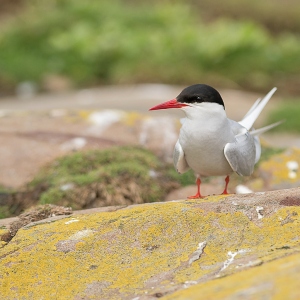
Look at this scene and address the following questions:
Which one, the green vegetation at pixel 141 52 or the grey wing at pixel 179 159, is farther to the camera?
the green vegetation at pixel 141 52

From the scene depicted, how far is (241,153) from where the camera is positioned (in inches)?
180

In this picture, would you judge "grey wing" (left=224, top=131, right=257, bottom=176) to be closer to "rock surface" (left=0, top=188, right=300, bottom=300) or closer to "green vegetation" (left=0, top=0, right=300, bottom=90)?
"rock surface" (left=0, top=188, right=300, bottom=300)

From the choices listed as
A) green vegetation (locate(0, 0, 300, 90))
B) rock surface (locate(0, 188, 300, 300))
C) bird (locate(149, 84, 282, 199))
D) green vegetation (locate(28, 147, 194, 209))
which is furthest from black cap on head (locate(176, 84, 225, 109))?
green vegetation (locate(0, 0, 300, 90))

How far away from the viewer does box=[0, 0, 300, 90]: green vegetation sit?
13.1 meters

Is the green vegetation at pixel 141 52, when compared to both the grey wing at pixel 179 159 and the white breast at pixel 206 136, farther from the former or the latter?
the white breast at pixel 206 136

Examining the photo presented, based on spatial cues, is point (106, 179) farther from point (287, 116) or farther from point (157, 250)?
point (287, 116)

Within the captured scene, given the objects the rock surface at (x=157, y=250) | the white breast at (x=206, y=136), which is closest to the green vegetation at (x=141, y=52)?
the white breast at (x=206, y=136)

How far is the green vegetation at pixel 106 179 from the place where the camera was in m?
5.46

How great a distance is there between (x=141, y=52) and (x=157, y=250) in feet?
35.4

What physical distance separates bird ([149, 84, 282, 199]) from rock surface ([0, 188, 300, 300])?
0.75 m

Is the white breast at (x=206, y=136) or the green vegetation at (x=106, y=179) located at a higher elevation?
the white breast at (x=206, y=136)

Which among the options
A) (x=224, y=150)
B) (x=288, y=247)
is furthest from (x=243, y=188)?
(x=288, y=247)

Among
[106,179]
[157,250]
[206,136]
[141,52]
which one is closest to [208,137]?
[206,136]

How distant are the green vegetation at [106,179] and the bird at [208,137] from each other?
970 millimetres
